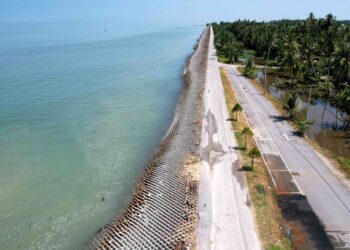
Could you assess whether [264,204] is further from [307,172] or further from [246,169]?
[307,172]

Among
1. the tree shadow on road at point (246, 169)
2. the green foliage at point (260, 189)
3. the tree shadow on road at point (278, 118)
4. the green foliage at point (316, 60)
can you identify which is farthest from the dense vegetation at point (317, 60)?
the green foliage at point (260, 189)

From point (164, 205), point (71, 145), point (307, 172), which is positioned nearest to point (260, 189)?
point (307, 172)

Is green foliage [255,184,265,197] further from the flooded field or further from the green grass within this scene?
the flooded field

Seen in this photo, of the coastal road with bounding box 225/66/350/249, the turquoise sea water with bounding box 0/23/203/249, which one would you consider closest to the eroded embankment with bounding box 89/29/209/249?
the turquoise sea water with bounding box 0/23/203/249

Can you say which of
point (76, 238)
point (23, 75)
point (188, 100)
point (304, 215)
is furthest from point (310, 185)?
point (23, 75)

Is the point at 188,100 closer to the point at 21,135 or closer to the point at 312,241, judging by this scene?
the point at 21,135

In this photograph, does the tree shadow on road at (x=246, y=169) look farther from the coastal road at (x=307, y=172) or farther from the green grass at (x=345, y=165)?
the green grass at (x=345, y=165)
